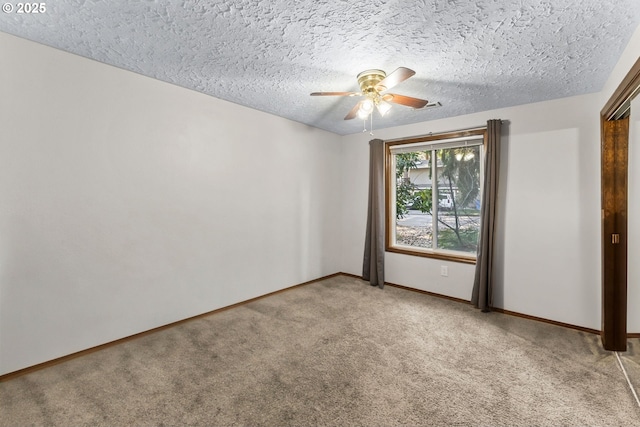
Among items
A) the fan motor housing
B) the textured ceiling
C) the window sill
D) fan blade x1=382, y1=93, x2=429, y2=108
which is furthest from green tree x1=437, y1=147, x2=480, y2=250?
the fan motor housing

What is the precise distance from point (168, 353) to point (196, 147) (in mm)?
1963

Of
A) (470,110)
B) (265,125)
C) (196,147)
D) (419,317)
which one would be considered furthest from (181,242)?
(470,110)

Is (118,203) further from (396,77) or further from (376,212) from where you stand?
(376,212)

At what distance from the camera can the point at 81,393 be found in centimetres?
192

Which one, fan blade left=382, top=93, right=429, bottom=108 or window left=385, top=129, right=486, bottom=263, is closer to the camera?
fan blade left=382, top=93, right=429, bottom=108

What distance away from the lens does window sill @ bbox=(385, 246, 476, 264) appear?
3.66m

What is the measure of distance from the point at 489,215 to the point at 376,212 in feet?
4.79

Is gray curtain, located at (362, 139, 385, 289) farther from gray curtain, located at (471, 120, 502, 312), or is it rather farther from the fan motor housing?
the fan motor housing

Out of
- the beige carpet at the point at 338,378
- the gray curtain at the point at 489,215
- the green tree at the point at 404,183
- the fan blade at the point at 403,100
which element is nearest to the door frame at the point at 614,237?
the beige carpet at the point at 338,378

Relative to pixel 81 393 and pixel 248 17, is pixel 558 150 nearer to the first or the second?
pixel 248 17

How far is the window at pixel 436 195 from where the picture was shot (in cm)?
373

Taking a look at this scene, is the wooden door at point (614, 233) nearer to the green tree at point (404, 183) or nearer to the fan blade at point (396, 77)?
the fan blade at point (396, 77)

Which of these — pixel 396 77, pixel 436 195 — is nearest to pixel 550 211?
pixel 436 195

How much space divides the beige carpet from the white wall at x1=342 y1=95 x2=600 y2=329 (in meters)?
0.33
